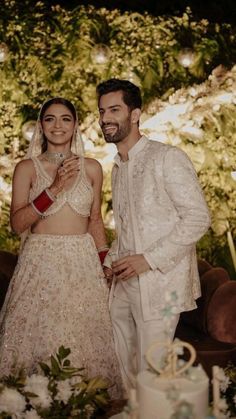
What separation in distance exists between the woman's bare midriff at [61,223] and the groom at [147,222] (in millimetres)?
259

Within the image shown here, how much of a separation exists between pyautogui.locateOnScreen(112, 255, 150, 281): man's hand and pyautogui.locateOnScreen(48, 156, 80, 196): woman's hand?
18.2 inches

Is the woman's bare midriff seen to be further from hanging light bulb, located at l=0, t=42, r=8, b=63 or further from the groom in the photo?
hanging light bulb, located at l=0, t=42, r=8, b=63

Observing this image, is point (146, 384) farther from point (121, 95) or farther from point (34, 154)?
point (34, 154)

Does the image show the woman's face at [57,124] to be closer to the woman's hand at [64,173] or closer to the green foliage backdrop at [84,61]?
the woman's hand at [64,173]

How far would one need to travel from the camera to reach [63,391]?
1.78 meters

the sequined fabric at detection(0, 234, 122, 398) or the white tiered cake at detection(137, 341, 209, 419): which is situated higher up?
the sequined fabric at detection(0, 234, 122, 398)

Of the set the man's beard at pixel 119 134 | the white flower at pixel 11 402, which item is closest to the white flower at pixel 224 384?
the white flower at pixel 11 402

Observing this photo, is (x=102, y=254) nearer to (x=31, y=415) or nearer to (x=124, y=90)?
(x=124, y=90)

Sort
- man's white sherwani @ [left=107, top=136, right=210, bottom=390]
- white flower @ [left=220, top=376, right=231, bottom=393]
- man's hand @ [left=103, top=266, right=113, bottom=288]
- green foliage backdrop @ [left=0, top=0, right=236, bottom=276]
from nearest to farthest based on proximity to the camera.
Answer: white flower @ [left=220, top=376, right=231, bottom=393]
man's white sherwani @ [left=107, top=136, right=210, bottom=390]
man's hand @ [left=103, top=266, right=113, bottom=288]
green foliage backdrop @ [left=0, top=0, right=236, bottom=276]

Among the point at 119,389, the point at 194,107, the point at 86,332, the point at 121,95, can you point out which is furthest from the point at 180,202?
the point at 194,107

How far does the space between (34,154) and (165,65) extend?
1.67 metres

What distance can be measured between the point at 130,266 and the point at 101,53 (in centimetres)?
220

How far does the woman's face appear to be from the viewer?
274cm

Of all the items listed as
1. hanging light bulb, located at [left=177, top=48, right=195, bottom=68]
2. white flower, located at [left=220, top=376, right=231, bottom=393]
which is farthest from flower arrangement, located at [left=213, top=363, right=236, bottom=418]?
hanging light bulb, located at [left=177, top=48, right=195, bottom=68]
